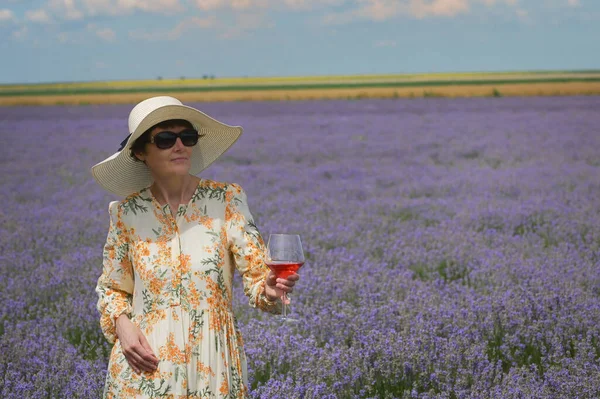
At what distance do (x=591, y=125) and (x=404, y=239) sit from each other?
11.8m

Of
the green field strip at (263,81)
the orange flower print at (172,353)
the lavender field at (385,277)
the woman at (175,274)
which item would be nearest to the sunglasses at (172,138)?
the woman at (175,274)

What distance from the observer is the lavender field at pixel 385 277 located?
3141 millimetres

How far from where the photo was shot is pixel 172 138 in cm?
210

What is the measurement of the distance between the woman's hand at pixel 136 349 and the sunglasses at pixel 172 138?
0.48 metres

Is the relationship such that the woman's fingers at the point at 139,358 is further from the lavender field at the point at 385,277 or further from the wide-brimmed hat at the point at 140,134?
the lavender field at the point at 385,277

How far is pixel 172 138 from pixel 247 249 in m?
0.36

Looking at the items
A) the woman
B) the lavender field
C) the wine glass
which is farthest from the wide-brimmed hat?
the lavender field

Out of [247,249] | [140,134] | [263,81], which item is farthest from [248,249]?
[263,81]

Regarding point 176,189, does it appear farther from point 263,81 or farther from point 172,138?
point 263,81

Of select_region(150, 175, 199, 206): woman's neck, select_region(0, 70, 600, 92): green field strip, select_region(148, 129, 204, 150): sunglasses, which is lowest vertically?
select_region(0, 70, 600, 92): green field strip

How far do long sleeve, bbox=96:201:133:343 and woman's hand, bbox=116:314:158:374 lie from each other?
9 centimetres

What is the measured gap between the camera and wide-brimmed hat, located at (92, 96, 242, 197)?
2078 millimetres

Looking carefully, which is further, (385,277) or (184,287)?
(385,277)

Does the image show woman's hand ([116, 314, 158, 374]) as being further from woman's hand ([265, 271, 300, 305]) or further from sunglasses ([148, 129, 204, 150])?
sunglasses ([148, 129, 204, 150])
